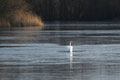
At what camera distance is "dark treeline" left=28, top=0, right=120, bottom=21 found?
93.6 m

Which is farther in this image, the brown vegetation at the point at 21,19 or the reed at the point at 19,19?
the brown vegetation at the point at 21,19

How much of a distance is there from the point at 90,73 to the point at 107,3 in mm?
87189

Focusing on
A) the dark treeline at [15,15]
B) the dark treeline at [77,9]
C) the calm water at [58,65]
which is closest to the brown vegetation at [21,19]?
the dark treeline at [15,15]

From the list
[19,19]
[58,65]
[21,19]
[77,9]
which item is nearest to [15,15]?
[19,19]

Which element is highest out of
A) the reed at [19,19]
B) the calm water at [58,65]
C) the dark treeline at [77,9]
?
the dark treeline at [77,9]

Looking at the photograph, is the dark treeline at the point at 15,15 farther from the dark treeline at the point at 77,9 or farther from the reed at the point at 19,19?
the dark treeline at the point at 77,9

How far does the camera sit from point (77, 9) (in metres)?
94.9

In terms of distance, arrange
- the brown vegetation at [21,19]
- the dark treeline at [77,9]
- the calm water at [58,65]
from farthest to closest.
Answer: the dark treeline at [77,9]
the brown vegetation at [21,19]
the calm water at [58,65]

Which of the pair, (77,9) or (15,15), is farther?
(77,9)

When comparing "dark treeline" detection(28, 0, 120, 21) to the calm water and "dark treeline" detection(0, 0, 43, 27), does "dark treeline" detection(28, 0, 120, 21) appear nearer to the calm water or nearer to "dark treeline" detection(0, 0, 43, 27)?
"dark treeline" detection(0, 0, 43, 27)

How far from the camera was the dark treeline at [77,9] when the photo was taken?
93.6 m

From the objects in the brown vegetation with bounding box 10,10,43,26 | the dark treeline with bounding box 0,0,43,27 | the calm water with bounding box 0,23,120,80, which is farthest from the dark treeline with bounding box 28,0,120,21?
the calm water with bounding box 0,23,120,80

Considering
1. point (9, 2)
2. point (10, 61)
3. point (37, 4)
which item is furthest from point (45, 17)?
point (10, 61)

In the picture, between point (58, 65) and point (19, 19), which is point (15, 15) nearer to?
point (19, 19)
